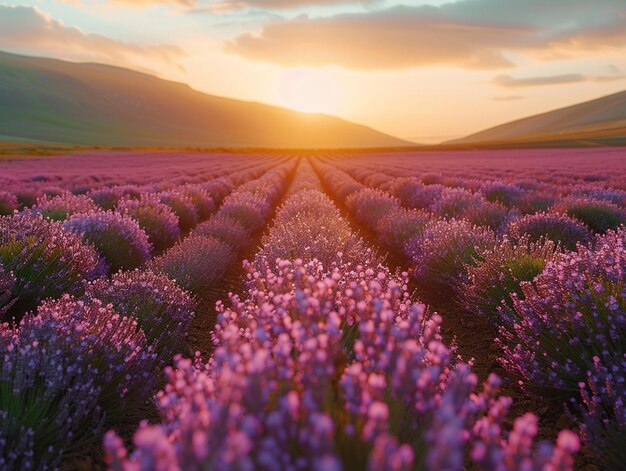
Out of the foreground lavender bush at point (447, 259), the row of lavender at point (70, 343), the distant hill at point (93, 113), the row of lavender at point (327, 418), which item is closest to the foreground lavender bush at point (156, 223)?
the row of lavender at point (70, 343)

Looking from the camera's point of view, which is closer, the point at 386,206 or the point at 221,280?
the point at 221,280

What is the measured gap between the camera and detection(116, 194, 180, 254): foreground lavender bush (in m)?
8.95

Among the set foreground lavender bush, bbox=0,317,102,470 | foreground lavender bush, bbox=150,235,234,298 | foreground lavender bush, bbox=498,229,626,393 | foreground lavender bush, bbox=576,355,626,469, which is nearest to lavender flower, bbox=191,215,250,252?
foreground lavender bush, bbox=150,235,234,298

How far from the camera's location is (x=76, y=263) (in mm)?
5426

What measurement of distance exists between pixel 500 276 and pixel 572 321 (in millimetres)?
1501

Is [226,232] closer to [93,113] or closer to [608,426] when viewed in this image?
[608,426]

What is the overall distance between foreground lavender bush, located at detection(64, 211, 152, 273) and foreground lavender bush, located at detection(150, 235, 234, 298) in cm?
44

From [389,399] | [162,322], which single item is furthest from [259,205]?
[389,399]

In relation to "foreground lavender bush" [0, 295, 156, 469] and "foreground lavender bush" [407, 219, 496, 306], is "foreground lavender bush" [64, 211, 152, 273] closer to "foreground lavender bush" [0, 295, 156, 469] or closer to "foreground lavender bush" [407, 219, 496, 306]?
"foreground lavender bush" [0, 295, 156, 469]

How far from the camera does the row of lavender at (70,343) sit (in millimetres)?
2709

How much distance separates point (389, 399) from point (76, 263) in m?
4.41

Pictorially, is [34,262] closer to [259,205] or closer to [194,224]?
[194,224]

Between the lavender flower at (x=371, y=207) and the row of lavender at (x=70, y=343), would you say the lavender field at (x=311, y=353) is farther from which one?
the lavender flower at (x=371, y=207)

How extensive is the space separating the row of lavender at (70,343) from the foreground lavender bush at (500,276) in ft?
9.69
